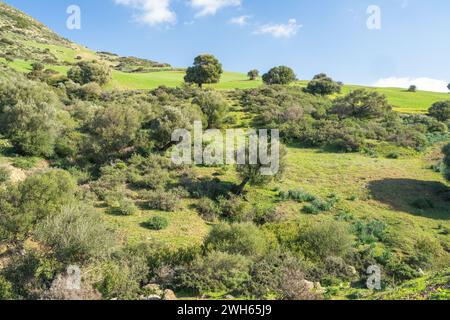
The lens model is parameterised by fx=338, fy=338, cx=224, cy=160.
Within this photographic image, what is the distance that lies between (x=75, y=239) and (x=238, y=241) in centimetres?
638

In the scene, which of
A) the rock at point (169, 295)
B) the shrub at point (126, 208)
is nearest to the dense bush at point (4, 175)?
the shrub at point (126, 208)

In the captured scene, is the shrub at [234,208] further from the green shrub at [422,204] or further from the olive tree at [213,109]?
the olive tree at [213,109]

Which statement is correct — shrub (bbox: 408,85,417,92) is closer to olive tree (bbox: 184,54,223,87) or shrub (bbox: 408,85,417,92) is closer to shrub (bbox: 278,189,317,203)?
olive tree (bbox: 184,54,223,87)

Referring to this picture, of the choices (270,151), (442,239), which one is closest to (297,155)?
(270,151)

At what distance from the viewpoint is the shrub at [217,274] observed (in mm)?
11812

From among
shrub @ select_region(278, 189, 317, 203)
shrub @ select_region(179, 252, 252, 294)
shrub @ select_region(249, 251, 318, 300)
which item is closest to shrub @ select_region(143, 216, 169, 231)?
shrub @ select_region(179, 252, 252, 294)

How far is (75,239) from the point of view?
12.1 m

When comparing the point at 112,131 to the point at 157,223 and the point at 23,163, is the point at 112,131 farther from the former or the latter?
the point at 157,223

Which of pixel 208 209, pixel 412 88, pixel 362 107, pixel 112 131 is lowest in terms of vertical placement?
pixel 208 209

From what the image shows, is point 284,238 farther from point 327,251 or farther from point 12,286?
point 12,286

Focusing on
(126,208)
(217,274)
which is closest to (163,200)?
(126,208)

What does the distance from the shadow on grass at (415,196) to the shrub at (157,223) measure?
15.2 metres

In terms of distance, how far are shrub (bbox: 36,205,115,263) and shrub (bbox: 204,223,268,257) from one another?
14.1 feet

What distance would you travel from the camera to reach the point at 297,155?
34.2 m
